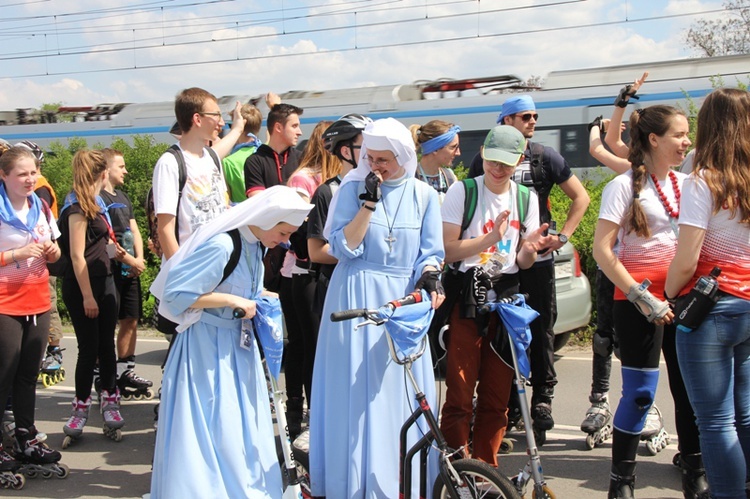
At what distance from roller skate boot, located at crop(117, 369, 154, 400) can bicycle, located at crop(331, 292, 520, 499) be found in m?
3.67

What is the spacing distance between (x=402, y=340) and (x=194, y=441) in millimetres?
1015

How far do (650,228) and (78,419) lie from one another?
403cm

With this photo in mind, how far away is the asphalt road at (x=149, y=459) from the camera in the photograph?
4781mm

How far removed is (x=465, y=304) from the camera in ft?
14.1

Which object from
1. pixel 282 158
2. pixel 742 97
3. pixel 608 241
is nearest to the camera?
pixel 742 97

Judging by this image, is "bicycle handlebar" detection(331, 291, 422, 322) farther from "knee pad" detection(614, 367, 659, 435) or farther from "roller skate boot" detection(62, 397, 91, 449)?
"roller skate boot" detection(62, 397, 91, 449)

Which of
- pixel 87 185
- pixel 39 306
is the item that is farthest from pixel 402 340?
pixel 87 185

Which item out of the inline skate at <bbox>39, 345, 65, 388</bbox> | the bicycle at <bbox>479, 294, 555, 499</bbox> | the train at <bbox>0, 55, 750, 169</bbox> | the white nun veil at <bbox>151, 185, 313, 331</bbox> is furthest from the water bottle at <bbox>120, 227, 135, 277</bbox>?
the train at <bbox>0, 55, 750, 169</bbox>

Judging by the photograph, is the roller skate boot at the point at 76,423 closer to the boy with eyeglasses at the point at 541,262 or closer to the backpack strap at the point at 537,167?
the boy with eyeglasses at the point at 541,262

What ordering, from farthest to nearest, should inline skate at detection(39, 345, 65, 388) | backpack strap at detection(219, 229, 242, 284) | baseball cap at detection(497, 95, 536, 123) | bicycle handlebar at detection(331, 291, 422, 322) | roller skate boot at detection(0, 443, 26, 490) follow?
1. inline skate at detection(39, 345, 65, 388)
2. baseball cap at detection(497, 95, 536, 123)
3. roller skate boot at detection(0, 443, 26, 490)
4. backpack strap at detection(219, 229, 242, 284)
5. bicycle handlebar at detection(331, 291, 422, 322)

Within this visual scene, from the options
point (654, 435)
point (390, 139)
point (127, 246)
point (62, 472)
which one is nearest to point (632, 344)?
point (654, 435)

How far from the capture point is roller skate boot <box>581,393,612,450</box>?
534 cm

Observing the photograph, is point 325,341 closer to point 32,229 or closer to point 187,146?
point 187,146

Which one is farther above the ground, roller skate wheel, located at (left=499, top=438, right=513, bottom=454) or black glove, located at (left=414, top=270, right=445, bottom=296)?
black glove, located at (left=414, top=270, right=445, bottom=296)
